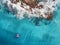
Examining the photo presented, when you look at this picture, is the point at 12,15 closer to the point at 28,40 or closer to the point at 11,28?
the point at 11,28

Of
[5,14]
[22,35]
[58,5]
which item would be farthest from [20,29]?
[58,5]

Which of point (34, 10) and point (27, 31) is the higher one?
point (34, 10)

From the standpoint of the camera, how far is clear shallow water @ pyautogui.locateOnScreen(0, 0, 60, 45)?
1190mm

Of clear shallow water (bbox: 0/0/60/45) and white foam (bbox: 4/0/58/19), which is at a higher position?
white foam (bbox: 4/0/58/19)

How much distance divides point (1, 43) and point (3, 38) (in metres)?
0.04

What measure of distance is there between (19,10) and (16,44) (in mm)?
249

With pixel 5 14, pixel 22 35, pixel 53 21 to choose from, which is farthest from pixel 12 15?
pixel 53 21

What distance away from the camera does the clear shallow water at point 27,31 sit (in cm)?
119

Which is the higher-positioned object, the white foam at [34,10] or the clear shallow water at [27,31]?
the white foam at [34,10]

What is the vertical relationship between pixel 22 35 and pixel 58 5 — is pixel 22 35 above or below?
below

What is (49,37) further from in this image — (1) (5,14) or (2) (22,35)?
(1) (5,14)

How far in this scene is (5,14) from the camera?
1.24m

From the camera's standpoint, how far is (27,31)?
1.21m

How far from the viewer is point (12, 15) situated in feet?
4.02
